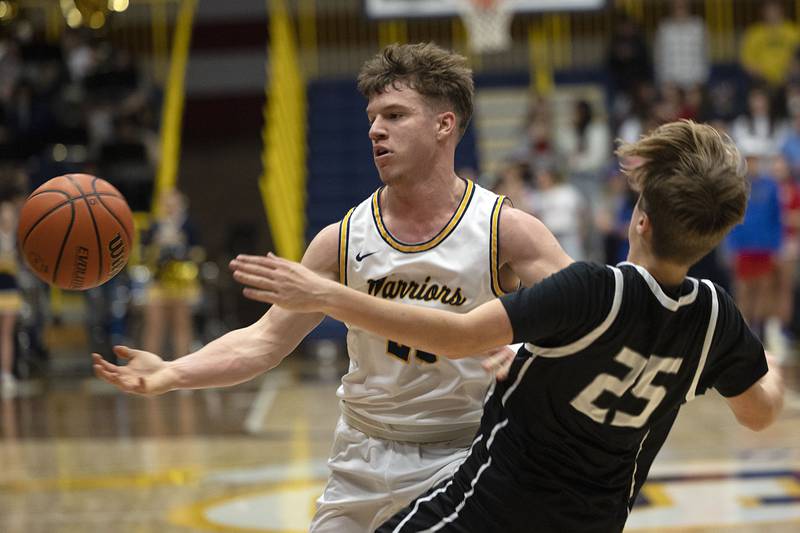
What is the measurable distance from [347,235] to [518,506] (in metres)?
1.08

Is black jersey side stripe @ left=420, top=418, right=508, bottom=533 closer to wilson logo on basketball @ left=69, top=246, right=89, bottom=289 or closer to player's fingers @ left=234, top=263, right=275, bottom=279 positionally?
player's fingers @ left=234, top=263, right=275, bottom=279

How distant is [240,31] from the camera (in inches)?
722

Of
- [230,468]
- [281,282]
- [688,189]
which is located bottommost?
[230,468]

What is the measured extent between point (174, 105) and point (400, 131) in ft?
41.1

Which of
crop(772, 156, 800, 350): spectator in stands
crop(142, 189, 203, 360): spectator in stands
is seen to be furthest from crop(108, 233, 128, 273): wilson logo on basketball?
crop(772, 156, 800, 350): spectator in stands

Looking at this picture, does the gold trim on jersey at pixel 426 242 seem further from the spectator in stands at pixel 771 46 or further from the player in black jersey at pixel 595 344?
the spectator in stands at pixel 771 46

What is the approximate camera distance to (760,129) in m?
13.9

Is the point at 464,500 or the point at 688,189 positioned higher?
the point at 688,189

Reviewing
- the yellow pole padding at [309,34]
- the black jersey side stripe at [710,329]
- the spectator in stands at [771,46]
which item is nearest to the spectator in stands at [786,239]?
the spectator in stands at [771,46]

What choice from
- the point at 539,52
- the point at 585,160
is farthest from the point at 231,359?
the point at 539,52

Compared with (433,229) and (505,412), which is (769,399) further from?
(433,229)

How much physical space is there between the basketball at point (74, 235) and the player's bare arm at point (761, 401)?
6.80 ft

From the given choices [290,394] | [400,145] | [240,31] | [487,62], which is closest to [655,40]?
[487,62]

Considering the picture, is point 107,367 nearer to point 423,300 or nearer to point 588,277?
point 423,300
